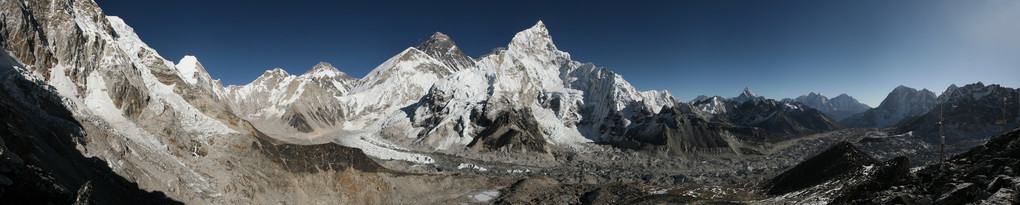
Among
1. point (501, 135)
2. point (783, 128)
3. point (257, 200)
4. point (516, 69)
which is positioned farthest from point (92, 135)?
point (783, 128)

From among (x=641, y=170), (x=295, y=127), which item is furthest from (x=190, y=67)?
(x=641, y=170)

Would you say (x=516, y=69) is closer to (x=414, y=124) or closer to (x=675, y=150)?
(x=414, y=124)

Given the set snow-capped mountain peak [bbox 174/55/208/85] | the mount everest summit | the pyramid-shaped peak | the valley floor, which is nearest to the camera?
the mount everest summit

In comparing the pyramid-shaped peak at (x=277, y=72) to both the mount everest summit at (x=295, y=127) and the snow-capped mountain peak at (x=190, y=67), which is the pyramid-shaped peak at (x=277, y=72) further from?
the snow-capped mountain peak at (x=190, y=67)

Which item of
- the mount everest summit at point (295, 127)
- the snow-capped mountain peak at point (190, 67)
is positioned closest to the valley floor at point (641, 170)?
the mount everest summit at point (295, 127)

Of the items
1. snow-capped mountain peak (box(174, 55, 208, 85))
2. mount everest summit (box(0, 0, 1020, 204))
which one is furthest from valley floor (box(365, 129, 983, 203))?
snow-capped mountain peak (box(174, 55, 208, 85))

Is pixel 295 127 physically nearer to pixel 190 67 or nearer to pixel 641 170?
pixel 190 67

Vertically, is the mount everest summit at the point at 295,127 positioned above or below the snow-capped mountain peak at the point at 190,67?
below

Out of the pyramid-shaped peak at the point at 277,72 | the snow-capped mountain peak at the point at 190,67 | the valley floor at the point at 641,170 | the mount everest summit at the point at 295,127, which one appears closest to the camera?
the mount everest summit at the point at 295,127

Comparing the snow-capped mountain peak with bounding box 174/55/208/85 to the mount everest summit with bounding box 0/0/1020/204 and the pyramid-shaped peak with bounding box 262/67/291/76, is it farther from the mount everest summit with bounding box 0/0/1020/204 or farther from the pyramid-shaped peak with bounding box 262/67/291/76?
the pyramid-shaped peak with bounding box 262/67/291/76
